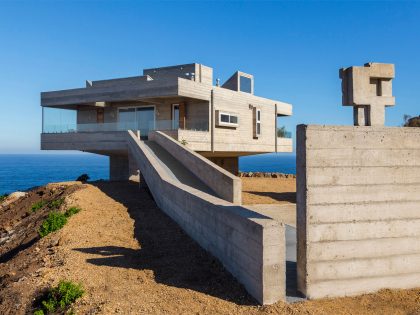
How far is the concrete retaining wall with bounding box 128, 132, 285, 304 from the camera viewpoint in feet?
22.7

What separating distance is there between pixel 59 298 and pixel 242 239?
3.78 metres

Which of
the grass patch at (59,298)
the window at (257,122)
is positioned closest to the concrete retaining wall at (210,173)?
the grass patch at (59,298)

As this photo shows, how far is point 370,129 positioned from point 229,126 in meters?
20.1

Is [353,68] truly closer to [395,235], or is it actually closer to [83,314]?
→ [395,235]

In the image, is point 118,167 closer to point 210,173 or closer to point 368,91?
point 210,173

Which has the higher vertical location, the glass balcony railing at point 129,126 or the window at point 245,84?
the window at point 245,84

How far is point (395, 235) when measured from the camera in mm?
7887

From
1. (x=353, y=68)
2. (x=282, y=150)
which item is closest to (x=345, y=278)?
(x=353, y=68)

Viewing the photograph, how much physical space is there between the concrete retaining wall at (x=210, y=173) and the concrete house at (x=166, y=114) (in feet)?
13.6

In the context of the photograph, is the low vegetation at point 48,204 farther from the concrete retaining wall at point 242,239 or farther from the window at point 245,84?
the window at point 245,84

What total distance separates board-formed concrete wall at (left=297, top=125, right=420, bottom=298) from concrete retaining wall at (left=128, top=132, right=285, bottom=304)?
74 centimetres

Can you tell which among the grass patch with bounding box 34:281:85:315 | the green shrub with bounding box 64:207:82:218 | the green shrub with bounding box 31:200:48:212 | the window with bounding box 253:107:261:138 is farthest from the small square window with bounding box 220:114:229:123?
the grass patch with bounding box 34:281:85:315

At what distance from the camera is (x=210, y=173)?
15828 mm

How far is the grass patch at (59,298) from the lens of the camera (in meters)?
7.50
